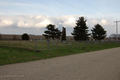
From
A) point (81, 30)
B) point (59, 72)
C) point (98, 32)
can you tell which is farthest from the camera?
point (98, 32)

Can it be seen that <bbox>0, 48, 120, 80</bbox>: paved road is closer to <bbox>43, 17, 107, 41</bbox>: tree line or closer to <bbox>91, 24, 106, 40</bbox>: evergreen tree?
<bbox>43, 17, 107, 41</bbox>: tree line

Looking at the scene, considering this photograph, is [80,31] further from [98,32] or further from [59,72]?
[59,72]

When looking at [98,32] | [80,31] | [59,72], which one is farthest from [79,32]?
[59,72]

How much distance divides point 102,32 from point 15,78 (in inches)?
2223

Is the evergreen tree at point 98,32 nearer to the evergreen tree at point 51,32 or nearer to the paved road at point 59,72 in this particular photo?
the evergreen tree at point 51,32

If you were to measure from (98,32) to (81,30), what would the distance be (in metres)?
12.5

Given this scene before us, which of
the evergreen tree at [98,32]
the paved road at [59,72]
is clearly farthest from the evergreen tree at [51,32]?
the paved road at [59,72]

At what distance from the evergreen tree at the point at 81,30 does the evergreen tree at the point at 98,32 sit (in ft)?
31.6

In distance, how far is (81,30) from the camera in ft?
162

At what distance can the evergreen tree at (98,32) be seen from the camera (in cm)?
5666

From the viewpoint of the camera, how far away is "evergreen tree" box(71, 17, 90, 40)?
4881cm

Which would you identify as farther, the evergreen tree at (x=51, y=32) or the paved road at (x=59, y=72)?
the evergreen tree at (x=51, y=32)

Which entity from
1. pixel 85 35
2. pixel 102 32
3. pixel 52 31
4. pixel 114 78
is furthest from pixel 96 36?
pixel 114 78

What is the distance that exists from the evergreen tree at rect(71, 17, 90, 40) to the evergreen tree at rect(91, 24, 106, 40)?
9.65 metres
